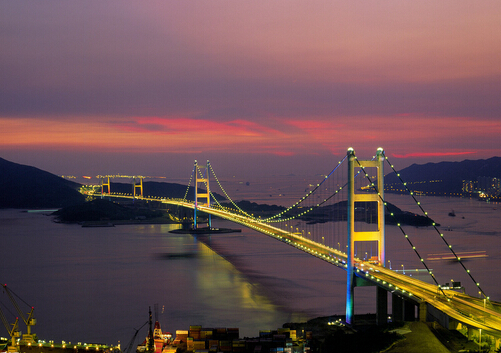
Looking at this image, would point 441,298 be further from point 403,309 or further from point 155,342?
point 155,342

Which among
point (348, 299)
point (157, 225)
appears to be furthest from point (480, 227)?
point (348, 299)

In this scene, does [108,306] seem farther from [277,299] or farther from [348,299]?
[348,299]

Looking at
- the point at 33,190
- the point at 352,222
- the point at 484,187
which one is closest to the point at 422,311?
the point at 352,222

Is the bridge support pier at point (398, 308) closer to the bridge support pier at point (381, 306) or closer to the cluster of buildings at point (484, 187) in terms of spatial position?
the bridge support pier at point (381, 306)

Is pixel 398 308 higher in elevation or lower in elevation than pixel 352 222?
lower

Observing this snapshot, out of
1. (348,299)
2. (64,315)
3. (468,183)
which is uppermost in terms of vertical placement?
(468,183)

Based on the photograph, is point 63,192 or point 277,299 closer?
point 277,299

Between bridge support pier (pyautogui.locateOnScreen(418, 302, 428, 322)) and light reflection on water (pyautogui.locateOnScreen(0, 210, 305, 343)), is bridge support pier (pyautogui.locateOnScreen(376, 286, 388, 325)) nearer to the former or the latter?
bridge support pier (pyautogui.locateOnScreen(418, 302, 428, 322))
